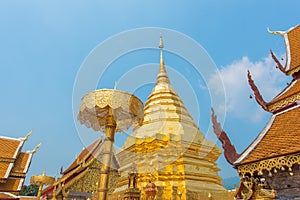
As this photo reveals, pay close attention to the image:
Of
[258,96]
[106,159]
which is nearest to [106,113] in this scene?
[106,159]

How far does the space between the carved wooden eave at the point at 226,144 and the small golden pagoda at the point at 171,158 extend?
5349 mm

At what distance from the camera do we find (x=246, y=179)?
183 inches

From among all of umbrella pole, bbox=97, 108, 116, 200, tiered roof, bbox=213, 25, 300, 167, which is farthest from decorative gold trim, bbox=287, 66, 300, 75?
umbrella pole, bbox=97, 108, 116, 200

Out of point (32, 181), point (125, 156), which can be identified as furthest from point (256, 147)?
point (125, 156)

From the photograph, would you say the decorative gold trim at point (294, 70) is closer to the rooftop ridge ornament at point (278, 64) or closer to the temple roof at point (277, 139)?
the rooftop ridge ornament at point (278, 64)

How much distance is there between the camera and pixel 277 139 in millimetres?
4395

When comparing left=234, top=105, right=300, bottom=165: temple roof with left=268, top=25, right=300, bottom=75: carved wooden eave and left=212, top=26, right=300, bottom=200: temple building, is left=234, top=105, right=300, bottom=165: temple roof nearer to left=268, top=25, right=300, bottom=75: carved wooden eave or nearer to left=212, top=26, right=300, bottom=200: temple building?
left=212, top=26, right=300, bottom=200: temple building

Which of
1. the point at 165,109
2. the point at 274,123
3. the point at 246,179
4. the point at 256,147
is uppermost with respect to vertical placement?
the point at 165,109

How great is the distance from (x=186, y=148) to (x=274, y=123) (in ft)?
26.1

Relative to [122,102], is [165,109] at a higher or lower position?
higher

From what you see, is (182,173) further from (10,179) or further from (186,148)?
(10,179)

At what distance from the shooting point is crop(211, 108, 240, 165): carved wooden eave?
188 inches

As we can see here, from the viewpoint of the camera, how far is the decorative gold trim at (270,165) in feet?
12.3

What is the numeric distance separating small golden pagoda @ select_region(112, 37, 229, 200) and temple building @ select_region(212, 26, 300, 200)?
5722 mm
